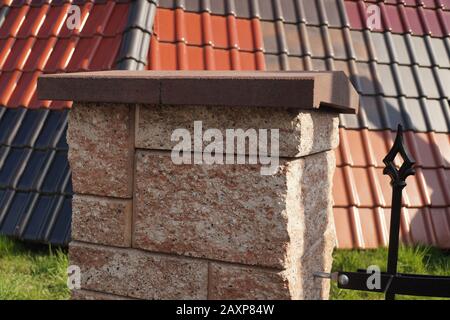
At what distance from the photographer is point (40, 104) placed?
4688 millimetres

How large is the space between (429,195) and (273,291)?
333 cm

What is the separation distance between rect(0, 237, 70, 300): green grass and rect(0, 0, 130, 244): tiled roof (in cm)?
11

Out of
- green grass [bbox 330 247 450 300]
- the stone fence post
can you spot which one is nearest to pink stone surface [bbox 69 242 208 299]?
the stone fence post

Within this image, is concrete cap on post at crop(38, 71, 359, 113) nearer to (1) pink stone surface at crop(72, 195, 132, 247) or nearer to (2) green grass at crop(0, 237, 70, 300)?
(1) pink stone surface at crop(72, 195, 132, 247)

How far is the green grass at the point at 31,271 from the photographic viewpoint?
132 inches

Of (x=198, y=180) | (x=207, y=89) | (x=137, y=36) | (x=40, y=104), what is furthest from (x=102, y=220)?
(x=40, y=104)

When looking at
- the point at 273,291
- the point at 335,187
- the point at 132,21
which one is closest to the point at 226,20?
the point at 132,21

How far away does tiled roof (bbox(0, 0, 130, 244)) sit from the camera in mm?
4207

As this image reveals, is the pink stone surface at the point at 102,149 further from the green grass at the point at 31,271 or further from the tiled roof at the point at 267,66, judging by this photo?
the tiled roof at the point at 267,66

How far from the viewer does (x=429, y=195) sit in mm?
4574

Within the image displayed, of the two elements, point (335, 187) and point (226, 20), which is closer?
point (335, 187)

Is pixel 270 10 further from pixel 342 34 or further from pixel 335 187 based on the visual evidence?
pixel 335 187

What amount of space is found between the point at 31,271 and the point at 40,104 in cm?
160

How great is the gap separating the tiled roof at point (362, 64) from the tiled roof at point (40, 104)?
0.54 m
